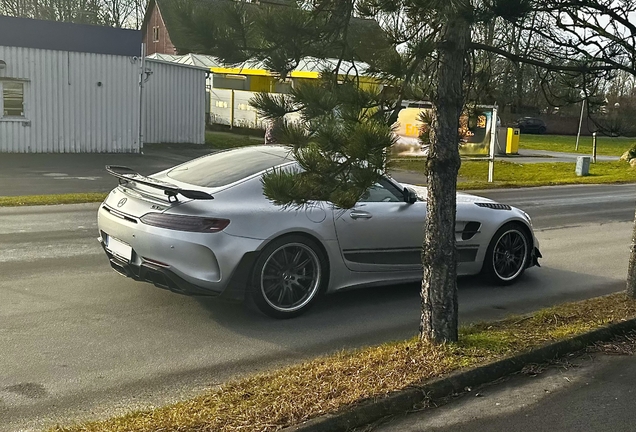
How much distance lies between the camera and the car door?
6.67 meters

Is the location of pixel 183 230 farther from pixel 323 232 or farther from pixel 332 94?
pixel 332 94

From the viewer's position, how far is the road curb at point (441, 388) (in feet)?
13.3

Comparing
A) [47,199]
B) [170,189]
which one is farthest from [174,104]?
[170,189]

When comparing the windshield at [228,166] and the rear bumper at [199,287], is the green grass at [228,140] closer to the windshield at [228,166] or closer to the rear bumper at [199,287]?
the windshield at [228,166]

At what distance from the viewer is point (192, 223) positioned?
19.5 ft

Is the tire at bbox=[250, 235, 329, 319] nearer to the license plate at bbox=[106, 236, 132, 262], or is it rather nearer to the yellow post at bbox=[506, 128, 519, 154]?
the license plate at bbox=[106, 236, 132, 262]

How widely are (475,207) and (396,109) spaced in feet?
11.1

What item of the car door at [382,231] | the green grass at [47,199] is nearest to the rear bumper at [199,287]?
the car door at [382,231]

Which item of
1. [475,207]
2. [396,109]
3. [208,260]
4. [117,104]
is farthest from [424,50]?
[117,104]

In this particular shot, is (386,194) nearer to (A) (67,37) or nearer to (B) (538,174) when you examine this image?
(A) (67,37)

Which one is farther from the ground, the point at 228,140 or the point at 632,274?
the point at 228,140

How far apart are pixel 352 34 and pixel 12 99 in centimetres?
2061

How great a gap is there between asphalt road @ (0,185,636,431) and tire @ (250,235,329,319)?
15 centimetres

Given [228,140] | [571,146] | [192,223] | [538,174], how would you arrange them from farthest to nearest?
[571,146]
[228,140]
[538,174]
[192,223]
